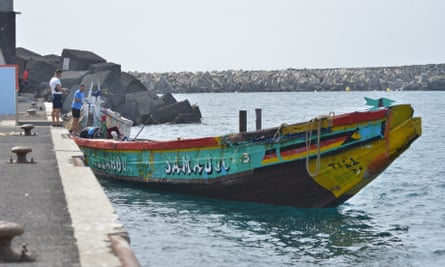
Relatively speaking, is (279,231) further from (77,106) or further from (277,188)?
(77,106)

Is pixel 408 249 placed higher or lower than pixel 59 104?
lower

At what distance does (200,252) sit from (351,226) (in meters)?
3.83

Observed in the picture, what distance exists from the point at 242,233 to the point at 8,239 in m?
8.79

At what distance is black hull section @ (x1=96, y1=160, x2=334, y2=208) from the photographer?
15656 millimetres

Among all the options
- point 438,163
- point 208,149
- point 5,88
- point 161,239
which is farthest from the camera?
point 438,163

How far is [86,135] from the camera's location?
2161 cm

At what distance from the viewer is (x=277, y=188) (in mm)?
16031

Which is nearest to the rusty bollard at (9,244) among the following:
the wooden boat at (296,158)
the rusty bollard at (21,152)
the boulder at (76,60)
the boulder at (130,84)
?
the rusty bollard at (21,152)

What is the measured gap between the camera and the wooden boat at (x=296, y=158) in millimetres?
14961

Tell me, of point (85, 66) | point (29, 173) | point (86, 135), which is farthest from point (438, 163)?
point (85, 66)

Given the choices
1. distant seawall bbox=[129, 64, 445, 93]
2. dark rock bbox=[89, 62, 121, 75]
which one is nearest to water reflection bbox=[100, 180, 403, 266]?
dark rock bbox=[89, 62, 121, 75]

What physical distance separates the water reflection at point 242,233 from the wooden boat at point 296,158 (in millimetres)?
360

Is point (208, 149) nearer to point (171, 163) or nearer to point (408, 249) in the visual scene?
point (171, 163)

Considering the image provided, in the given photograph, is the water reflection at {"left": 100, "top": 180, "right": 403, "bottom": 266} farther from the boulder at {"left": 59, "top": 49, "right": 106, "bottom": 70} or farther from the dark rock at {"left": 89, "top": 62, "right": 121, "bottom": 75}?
the boulder at {"left": 59, "top": 49, "right": 106, "bottom": 70}
